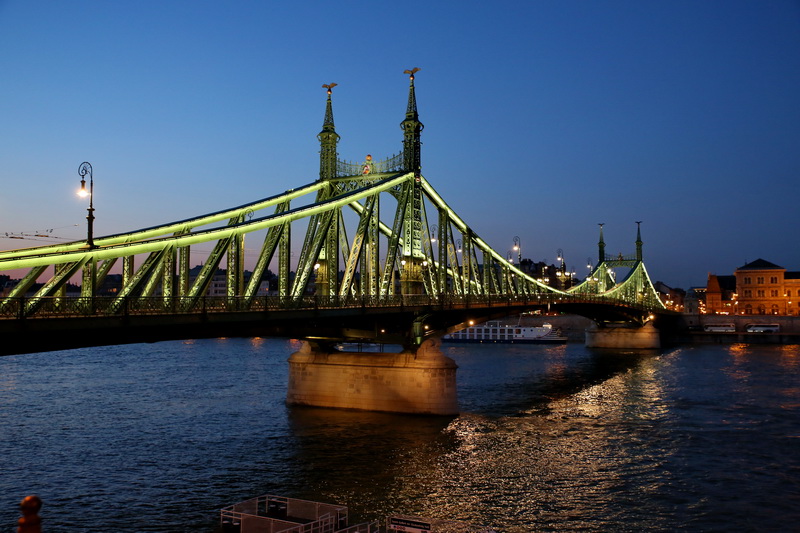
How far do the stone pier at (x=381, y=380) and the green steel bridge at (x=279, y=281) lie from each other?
1.91m

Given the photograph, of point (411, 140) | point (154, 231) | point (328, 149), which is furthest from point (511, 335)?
point (154, 231)

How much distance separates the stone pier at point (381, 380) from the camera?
44.0 m

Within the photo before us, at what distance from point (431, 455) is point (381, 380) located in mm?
11384

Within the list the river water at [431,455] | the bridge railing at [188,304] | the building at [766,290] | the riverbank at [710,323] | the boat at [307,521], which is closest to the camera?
the boat at [307,521]

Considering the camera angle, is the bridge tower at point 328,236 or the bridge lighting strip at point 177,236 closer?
the bridge lighting strip at point 177,236

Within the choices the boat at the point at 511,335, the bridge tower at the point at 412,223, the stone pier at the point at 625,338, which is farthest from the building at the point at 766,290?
the bridge tower at the point at 412,223

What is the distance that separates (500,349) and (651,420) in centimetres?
7215

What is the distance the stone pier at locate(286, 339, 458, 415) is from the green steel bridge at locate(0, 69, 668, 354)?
1.91 m

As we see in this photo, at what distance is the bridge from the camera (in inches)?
896

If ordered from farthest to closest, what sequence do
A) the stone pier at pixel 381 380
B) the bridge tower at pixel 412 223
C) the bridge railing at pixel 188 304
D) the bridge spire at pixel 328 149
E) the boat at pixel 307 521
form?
the bridge spire at pixel 328 149
the bridge tower at pixel 412 223
the stone pier at pixel 381 380
the bridge railing at pixel 188 304
the boat at pixel 307 521

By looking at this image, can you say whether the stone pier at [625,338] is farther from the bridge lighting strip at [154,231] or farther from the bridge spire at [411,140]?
the bridge lighting strip at [154,231]

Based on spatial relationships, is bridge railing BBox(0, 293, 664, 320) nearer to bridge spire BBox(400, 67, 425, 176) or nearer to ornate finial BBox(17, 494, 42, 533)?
bridge spire BBox(400, 67, 425, 176)

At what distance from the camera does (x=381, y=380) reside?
1769 inches

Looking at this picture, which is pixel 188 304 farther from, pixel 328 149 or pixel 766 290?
pixel 766 290
